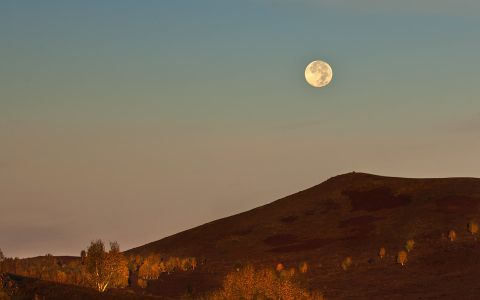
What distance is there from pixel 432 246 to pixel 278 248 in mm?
15169

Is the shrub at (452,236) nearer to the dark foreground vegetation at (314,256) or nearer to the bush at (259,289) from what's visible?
the dark foreground vegetation at (314,256)

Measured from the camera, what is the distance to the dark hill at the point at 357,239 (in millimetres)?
47000

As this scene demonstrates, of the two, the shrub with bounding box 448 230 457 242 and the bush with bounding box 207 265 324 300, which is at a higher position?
the shrub with bounding box 448 230 457 242

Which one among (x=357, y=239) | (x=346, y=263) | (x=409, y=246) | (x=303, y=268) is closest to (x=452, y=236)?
(x=409, y=246)

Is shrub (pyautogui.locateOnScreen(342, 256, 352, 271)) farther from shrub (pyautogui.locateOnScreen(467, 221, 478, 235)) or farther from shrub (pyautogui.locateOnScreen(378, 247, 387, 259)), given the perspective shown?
shrub (pyautogui.locateOnScreen(467, 221, 478, 235))

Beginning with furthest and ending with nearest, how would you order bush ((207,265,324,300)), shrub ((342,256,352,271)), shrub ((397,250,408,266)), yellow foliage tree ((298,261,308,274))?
yellow foliage tree ((298,261,308,274)) → shrub ((342,256,352,271)) → shrub ((397,250,408,266)) → bush ((207,265,324,300))

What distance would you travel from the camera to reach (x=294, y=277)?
165ft

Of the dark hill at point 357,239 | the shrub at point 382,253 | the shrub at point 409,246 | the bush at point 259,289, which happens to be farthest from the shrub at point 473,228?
the bush at point 259,289

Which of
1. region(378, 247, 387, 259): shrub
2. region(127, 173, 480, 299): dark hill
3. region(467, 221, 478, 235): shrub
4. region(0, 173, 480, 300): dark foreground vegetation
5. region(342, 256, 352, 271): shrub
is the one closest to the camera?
region(0, 173, 480, 300): dark foreground vegetation

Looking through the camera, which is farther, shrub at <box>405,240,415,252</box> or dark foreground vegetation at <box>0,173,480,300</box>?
shrub at <box>405,240,415,252</box>

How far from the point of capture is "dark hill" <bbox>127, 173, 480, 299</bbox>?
154ft

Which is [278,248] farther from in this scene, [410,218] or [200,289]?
[200,289]

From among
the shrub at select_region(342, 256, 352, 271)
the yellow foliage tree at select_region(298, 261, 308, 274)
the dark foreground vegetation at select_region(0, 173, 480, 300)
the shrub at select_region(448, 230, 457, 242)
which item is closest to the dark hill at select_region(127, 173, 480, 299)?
the dark foreground vegetation at select_region(0, 173, 480, 300)

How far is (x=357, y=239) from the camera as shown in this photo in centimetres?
6519
